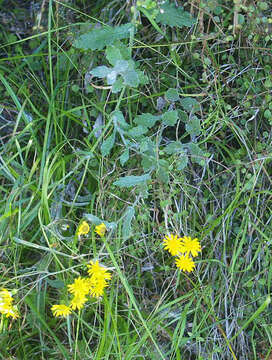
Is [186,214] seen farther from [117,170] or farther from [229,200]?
[117,170]

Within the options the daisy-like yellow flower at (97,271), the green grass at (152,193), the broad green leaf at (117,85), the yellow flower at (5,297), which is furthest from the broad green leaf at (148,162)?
the yellow flower at (5,297)

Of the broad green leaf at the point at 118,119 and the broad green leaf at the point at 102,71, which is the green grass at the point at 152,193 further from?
the broad green leaf at the point at 102,71

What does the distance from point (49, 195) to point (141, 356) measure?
623 millimetres

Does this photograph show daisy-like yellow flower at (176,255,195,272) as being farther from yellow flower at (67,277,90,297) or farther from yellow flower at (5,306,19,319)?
yellow flower at (5,306,19,319)

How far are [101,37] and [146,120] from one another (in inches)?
12.2

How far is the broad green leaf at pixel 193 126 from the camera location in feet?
5.26

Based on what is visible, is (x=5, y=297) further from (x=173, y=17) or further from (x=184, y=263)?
(x=173, y=17)

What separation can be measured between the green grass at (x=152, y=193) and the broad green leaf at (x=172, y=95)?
6 cm

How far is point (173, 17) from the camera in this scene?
1.61 m

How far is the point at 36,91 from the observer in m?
1.82

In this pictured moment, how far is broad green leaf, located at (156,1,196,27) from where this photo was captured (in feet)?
5.26

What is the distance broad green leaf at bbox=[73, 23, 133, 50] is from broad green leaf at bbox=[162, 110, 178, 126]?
288 mm

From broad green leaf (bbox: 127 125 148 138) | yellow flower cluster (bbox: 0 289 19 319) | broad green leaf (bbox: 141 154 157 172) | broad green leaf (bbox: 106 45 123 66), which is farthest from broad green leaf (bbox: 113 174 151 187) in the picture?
yellow flower cluster (bbox: 0 289 19 319)

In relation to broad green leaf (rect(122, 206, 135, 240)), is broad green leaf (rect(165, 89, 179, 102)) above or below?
above
